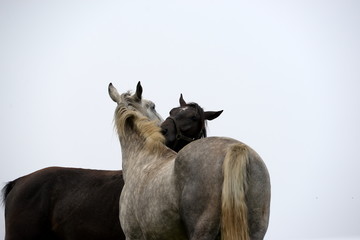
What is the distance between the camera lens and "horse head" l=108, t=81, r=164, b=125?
10407mm

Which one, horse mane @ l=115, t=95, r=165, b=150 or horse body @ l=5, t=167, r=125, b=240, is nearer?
horse mane @ l=115, t=95, r=165, b=150

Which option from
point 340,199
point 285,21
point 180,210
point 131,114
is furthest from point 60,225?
point 285,21

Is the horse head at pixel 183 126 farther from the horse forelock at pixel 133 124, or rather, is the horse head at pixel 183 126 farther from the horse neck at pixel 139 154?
the horse neck at pixel 139 154

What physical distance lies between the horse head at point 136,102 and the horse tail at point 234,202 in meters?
3.40

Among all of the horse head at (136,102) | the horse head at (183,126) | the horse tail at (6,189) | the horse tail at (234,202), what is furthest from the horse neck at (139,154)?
the horse tail at (6,189)

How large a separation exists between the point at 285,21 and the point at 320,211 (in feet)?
520

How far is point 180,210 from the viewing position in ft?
24.8

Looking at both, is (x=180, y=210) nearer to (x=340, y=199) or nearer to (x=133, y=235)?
(x=133, y=235)

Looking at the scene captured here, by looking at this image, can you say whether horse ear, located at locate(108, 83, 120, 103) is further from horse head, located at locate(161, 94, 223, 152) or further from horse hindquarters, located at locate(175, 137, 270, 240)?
horse hindquarters, located at locate(175, 137, 270, 240)

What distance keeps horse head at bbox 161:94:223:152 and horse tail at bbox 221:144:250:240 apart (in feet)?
9.95

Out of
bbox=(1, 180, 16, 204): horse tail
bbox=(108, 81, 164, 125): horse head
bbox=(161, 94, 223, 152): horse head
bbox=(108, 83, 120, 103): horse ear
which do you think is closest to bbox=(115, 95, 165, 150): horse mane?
bbox=(108, 81, 164, 125): horse head

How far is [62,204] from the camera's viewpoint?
1162cm

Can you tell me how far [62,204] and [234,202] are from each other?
206 inches

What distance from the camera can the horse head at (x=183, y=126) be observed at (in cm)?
1013
